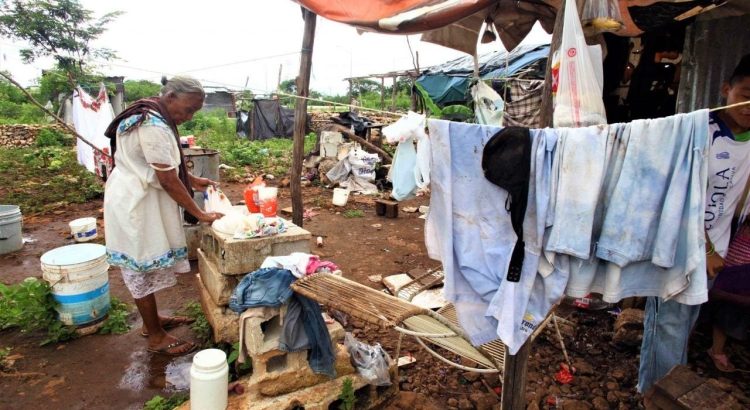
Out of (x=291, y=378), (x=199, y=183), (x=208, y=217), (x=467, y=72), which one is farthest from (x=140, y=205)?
(x=467, y=72)

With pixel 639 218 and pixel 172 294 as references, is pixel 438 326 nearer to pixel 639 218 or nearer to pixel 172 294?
pixel 639 218

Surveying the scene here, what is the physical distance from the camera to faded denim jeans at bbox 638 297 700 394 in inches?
99.0

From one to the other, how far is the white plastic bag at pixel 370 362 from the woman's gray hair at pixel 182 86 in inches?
85.4

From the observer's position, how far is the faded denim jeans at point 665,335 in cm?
251

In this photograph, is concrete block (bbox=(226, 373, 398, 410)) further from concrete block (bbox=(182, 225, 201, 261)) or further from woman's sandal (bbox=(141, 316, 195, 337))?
concrete block (bbox=(182, 225, 201, 261))

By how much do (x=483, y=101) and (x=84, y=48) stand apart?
1822 cm

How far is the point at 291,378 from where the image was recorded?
8.59ft

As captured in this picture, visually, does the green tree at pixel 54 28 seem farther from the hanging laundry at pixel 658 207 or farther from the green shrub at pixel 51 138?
the hanging laundry at pixel 658 207

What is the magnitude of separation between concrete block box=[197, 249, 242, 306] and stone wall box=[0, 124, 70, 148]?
46.5 feet

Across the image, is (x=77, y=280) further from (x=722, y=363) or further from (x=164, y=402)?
(x=722, y=363)

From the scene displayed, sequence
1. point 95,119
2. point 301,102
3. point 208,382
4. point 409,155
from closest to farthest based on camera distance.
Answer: point 409,155 → point 208,382 → point 301,102 → point 95,119

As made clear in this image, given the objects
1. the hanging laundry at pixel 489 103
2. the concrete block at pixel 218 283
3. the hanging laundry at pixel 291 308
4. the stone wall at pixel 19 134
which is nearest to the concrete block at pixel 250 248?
the concrete block at pixel 218 283

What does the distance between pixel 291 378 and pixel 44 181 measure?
32.3ft

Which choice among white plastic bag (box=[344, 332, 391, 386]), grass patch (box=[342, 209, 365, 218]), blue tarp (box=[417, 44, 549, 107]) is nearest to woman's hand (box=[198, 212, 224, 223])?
white plastic bag (box=[344, 332, 391, 386])
